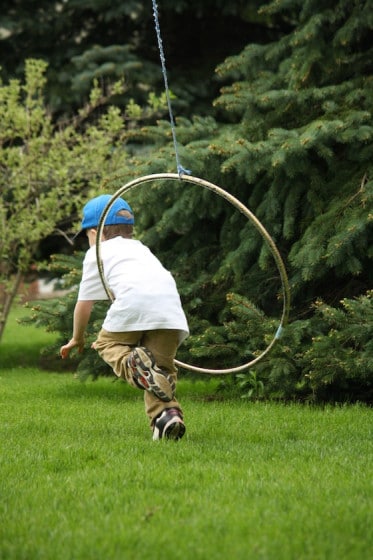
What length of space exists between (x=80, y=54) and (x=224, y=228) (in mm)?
5563

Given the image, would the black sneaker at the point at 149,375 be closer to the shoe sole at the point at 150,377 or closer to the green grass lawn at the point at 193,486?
the shoe sole at the point at 150,377

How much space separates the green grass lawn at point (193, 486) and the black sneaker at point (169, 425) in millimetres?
126

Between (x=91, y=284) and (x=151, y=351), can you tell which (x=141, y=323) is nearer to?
(x=151, y=351)

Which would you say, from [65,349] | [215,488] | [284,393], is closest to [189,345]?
[284,393]

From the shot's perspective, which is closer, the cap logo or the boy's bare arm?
the boy's bare arm

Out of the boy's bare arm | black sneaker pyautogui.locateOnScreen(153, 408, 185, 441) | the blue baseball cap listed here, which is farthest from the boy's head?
black sneaker pyautogui.locateOnScreen(153, 408, 185, 441)

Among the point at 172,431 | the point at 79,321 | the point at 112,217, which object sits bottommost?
the point at 172,431

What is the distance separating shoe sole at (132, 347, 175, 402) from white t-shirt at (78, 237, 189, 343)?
0.55 ft

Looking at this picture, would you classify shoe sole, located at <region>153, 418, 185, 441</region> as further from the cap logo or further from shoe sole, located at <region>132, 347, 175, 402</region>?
the cap logo

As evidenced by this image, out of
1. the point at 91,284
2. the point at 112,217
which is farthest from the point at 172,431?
the point at 112,217

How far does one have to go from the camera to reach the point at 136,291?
234 inches

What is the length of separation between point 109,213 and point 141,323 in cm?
86

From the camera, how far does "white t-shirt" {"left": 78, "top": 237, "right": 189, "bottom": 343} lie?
5.92 metres

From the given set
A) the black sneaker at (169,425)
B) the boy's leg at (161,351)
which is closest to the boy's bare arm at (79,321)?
the boy's leg at (161,351)
